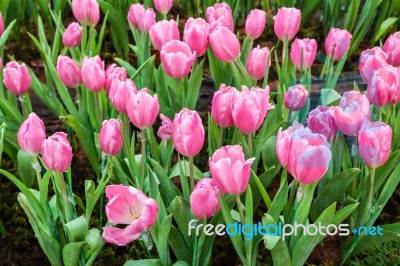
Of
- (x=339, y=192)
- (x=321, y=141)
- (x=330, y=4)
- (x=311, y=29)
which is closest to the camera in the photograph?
(x=321, y=141)

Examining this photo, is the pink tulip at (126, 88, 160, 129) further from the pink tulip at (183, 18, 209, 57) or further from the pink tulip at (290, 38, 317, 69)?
the pink tulip at (290, 38, 317, 69)

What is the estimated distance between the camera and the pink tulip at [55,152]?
48.7 inches

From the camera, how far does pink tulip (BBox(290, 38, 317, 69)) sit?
1679 millimetres

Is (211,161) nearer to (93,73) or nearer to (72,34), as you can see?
(93,73)

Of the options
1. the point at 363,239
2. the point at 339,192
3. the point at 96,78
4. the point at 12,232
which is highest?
the point at 96,78

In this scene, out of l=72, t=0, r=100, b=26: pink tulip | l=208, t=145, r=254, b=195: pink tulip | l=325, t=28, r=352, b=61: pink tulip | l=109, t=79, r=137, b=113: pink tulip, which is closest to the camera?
l=208, t=145, r=254, b=195: pink tulip

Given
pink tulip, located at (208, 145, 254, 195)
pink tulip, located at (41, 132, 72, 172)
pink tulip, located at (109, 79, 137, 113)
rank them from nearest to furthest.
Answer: pink tulip, located at (208, 145, 254, 195) < pink tulip, located at (41, 132, 72, 172) < pink tulip, located at (109, 79, 137, 113)

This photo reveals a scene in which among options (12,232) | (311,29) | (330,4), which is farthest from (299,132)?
(311,29)

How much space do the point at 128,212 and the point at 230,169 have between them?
21cm

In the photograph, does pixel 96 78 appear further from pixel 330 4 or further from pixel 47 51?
pixel 330 4

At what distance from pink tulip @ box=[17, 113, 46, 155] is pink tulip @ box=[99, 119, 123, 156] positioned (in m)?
0.12

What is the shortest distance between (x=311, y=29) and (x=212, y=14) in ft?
3.49

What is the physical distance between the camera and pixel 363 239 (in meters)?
1.48

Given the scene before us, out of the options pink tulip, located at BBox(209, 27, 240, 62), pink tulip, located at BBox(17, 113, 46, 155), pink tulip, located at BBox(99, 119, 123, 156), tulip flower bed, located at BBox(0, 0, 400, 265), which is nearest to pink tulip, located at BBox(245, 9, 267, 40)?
tulip flower bed, located at BBox(0, 0, 400, 265)
